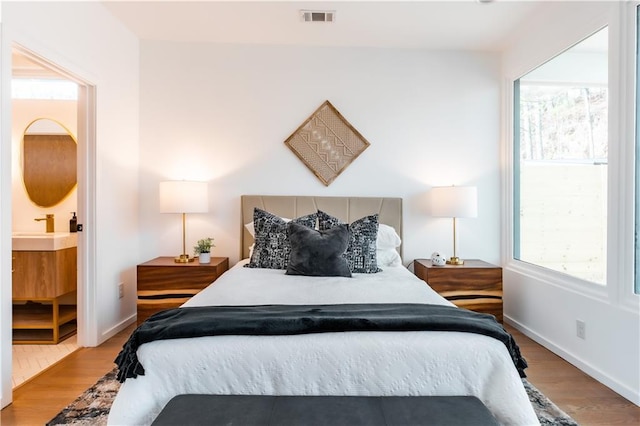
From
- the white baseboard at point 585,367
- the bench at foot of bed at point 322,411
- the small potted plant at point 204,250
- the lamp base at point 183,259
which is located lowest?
the white baseboard at point 585,367

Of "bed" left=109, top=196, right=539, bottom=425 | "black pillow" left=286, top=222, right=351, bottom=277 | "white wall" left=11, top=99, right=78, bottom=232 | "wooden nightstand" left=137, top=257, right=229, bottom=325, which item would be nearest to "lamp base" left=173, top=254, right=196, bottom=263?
"wooden nightstand" left=137, top=257, right=229, bottom=325

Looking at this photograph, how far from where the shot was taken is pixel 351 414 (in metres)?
1.30

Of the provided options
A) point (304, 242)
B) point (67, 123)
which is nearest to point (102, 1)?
point (67, 123)

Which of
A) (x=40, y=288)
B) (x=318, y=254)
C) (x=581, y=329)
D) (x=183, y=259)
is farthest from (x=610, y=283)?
(x=40, y=288)

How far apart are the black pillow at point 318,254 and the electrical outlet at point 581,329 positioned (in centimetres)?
168

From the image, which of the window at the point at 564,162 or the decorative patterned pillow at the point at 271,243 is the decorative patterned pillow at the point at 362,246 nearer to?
the decorative patterned pillow at the point at 271,243

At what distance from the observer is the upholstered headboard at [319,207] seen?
12.0 ft

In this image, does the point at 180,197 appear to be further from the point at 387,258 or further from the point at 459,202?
A: the point at 459,202

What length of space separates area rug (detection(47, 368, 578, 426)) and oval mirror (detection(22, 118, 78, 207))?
8.07 feet

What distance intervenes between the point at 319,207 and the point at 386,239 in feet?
2.48

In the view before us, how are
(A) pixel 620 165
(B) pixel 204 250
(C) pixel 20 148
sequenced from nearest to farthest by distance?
(A) pixel 620 165 → (B) pixel 204 250 → (C) pixel 20 148

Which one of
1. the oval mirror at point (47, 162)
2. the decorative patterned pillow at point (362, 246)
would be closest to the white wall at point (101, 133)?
the oval mirror at point (47, 162)

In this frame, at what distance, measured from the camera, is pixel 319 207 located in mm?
3684

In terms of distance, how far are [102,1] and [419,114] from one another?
2962mm
